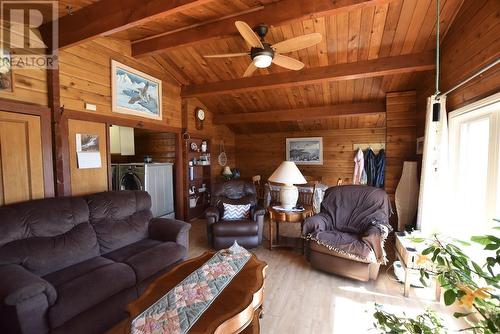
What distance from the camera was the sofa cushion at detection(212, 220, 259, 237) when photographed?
3.38 m

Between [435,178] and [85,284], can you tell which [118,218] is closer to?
[85,284]

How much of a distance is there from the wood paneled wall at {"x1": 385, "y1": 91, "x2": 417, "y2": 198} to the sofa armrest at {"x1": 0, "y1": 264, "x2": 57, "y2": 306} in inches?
182

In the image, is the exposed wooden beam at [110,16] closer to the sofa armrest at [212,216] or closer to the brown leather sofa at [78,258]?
the brown leather sofa at [78,258]


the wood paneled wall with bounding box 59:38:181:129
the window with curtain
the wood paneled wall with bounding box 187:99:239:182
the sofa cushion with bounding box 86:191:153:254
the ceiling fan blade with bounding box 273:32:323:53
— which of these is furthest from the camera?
the wood paneled wall with bounding box 187:99:239:182

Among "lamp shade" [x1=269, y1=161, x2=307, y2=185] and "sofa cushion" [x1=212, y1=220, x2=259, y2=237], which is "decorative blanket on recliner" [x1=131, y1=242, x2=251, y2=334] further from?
"lamp shade" [x1=269, y1=161, x2=307, y2=185]

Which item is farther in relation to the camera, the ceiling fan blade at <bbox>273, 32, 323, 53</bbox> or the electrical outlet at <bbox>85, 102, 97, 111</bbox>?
the electrical outlet at <bbox>85, 102, 97, 111</bbox>

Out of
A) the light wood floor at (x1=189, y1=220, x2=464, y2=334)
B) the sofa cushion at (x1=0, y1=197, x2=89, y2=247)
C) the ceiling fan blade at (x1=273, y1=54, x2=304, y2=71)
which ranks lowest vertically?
the light wood floor at (x1=189, y1=220, x2=464, y2=334)

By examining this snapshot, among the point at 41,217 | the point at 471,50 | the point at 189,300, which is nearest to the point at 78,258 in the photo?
the point at 41,217

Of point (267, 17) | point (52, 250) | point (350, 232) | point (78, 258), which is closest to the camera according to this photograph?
point (52, 250)

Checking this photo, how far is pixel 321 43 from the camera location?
3219 millimetres

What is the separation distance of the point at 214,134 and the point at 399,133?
4.07m

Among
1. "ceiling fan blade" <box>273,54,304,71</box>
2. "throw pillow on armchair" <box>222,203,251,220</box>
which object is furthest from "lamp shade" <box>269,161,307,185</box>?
"ceiling fan blade" <box>273,54,304,71</box>

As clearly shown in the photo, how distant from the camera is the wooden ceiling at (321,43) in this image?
2516 millimetres

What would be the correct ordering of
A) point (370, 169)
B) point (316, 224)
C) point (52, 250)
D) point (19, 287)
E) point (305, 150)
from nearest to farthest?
point (19, 287) < point (52, 250) < point (316, 224) < point (370, 169) < point (305, 150)
